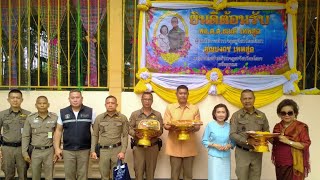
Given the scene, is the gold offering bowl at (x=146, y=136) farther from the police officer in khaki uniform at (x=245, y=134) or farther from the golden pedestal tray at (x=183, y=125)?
the police officer in khaki uniform at (x=245, y=134)

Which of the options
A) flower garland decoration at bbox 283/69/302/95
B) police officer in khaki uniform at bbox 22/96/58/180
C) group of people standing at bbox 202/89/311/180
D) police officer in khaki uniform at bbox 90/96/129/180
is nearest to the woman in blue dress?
group of people standing at bbox 202/89/311/180

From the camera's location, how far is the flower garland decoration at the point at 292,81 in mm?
5207

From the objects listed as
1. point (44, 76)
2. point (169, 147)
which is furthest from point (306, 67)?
point (44, 76)

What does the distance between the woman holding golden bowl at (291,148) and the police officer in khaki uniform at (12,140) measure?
3.33 meters

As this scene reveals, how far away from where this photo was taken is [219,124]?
430 cm

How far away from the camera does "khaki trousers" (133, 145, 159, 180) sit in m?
4.66

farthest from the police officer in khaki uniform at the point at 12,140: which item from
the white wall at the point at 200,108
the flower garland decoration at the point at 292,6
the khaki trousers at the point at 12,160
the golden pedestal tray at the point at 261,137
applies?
the flower garland decoration at the point at 292,6

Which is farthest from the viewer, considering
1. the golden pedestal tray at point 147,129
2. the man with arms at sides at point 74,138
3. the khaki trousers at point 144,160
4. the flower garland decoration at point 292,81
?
the flower garland decoration at point 292,81

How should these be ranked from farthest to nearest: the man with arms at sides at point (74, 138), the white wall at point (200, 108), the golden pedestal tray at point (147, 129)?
the white wall at point (200, 108) → the man with arms at sides at point (74, 138) → the golden pedestal tray at point (147, 129)

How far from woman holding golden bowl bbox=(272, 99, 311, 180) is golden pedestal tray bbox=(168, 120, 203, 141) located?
3.34 feet

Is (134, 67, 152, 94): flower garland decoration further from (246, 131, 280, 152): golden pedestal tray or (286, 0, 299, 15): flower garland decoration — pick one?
(286, 0, 299, 15): flower garland decoration

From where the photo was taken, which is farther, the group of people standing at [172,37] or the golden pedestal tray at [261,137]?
the group of people standing at [172,37]

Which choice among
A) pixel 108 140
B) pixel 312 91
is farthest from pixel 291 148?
pixel 108 140

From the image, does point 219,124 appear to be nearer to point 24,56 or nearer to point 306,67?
point 306,67
